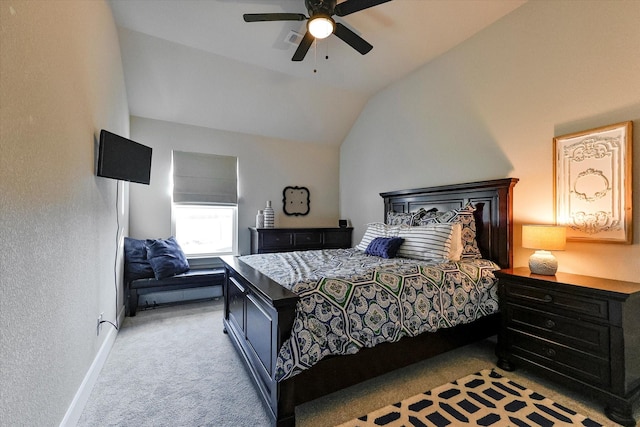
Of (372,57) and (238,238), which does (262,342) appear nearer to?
(238,238)

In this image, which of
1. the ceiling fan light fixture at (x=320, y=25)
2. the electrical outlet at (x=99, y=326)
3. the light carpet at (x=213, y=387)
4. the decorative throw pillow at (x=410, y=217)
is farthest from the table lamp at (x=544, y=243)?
the electrical outlet at (x=99, y=326)

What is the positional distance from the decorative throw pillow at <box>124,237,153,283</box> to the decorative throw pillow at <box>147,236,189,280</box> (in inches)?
3.4

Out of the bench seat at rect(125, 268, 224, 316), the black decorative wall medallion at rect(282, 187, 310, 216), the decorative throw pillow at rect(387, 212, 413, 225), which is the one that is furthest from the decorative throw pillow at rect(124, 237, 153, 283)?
the decorative throw pillow at rect(387, 212, 413, 225)

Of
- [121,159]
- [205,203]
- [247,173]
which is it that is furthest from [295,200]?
[121,159]

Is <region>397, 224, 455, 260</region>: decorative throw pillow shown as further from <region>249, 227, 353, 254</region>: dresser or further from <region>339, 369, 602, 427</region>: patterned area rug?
<region>249, 227, 353, 254</region>: dresser

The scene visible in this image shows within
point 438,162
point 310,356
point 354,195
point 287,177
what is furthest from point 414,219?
point 287,177

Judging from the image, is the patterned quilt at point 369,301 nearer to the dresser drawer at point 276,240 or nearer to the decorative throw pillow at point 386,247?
the decorative throw pillow at point 386,247

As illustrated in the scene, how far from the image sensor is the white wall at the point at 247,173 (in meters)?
4.09

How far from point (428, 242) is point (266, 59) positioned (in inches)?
116

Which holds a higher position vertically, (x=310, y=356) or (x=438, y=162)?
(x=438, y=162)

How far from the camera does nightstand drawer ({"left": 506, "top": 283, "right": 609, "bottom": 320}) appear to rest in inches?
70.9

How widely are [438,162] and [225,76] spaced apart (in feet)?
9.86

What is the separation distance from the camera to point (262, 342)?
5.98 feet

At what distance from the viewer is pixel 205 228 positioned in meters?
4.52
